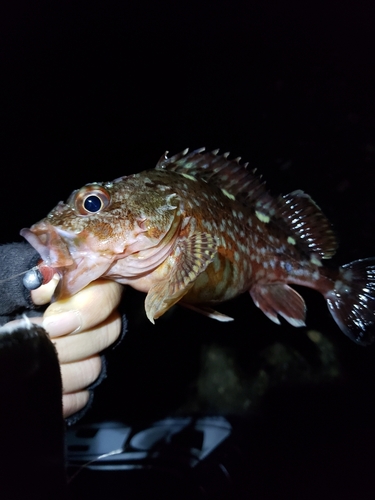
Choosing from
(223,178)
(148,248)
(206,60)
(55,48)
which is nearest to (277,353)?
(223,178)

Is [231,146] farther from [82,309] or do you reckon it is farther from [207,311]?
[82,309]

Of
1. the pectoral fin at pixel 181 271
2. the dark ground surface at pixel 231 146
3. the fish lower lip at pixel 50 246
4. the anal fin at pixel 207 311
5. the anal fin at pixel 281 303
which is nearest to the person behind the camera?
the fish lower lip at pixel 50 246

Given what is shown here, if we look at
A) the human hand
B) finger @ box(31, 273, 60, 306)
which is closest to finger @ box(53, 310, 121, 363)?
the human hand

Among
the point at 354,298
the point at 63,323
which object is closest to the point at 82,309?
the point at 63,323

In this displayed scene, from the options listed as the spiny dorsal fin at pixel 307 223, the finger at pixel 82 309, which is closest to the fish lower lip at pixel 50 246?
the finger at pixel 82 309

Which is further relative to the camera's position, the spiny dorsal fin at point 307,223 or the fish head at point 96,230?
the spiny dorsal fin at point 307,223

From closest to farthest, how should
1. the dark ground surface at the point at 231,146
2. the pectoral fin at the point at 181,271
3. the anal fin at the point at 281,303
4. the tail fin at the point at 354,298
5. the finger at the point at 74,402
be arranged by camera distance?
the pectoral fin at the point at 181,271 → the finger at the point at 74,402 → the anal fin at the point at 281,303 → the tail fin at the point at 354,298 → the dark ground surface at the point at 231,146

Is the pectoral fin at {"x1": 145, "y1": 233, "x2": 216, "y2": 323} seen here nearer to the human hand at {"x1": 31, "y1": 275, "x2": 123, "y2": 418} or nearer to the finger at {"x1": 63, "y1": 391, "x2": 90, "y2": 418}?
the human hand at {"x1": 31, "y1": 275, "x2": 123, "y2": 418}

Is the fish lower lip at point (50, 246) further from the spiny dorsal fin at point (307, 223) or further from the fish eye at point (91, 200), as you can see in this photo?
the spiny dorsal fin at point (307, 223)

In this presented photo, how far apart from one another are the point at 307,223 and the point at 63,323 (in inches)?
36.1

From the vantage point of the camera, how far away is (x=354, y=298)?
1379mm

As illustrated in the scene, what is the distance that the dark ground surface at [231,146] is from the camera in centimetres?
174

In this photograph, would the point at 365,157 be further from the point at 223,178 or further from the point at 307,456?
the point at 307,456

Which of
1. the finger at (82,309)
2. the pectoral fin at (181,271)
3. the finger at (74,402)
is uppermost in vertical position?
the pectoral fin at (181,271)
